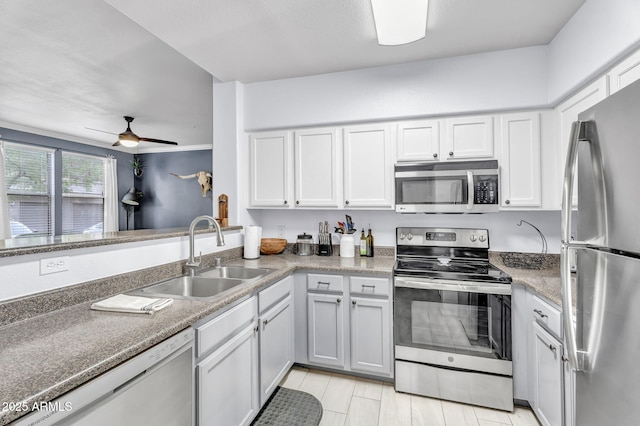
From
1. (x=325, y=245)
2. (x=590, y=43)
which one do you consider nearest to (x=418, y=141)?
(x=590, y=43)

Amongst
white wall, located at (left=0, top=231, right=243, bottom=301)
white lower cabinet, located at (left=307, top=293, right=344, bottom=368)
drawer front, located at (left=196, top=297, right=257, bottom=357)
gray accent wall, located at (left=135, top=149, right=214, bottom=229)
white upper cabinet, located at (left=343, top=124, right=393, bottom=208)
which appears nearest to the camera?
white wall, located at (left=0, top=231, right=243, bottom=301)

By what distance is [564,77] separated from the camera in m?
1.97

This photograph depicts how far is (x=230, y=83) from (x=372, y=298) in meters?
2.33

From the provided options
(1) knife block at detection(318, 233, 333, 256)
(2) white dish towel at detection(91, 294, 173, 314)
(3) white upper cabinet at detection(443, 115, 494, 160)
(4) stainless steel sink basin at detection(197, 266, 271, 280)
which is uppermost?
(3) white upper cabinet at detection(443, 115, 494, 160)

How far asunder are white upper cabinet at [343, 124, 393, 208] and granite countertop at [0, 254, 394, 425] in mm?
1404

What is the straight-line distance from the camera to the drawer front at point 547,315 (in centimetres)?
156

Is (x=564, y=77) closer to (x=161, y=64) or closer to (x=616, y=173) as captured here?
(x=616, y=173)

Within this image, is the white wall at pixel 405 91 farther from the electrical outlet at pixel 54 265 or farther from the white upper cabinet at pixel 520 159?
the electrical outlet at pixel 54 265

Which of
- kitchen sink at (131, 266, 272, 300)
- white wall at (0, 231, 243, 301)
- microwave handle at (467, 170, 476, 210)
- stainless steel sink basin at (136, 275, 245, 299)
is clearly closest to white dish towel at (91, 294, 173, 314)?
white wall at (0, 231, 243, 301)

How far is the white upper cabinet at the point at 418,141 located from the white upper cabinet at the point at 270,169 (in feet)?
3.31

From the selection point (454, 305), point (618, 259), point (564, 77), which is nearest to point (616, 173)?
point (618, 259)

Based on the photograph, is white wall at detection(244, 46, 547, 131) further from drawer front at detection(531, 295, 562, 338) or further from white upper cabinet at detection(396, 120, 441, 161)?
drawer front at detection(531, 295, 562, 338)

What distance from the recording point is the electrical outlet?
128 cm

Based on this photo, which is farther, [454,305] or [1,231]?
[1,231]
